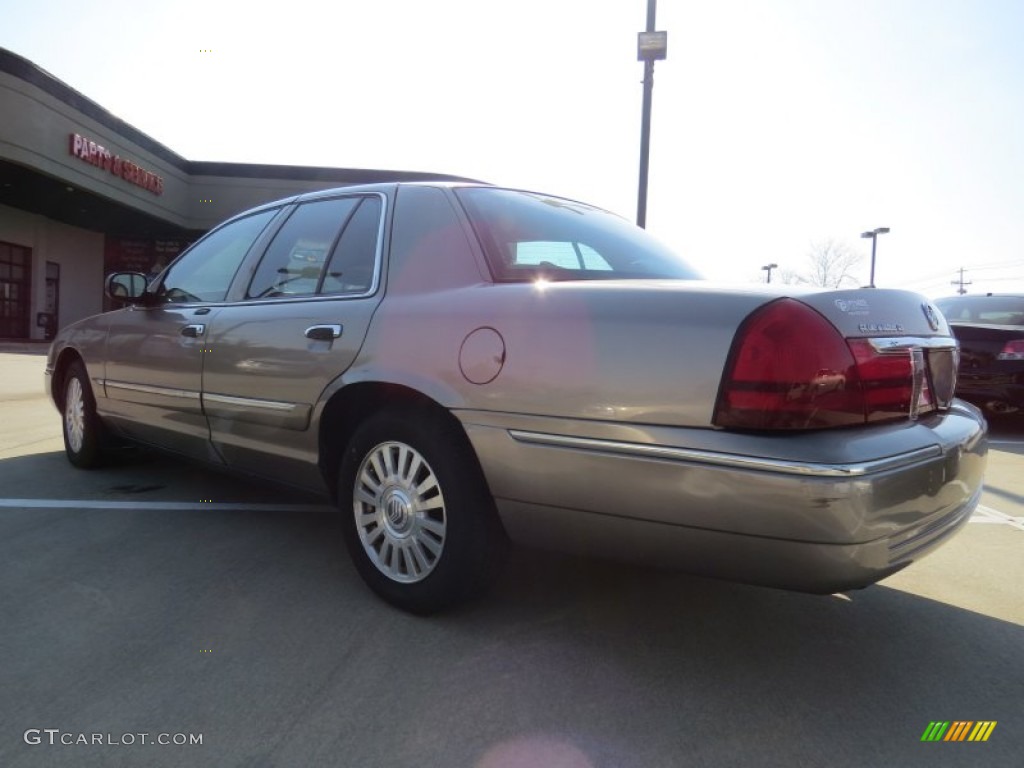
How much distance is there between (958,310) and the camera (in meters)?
8.35

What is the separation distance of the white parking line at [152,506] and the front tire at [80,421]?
75cm

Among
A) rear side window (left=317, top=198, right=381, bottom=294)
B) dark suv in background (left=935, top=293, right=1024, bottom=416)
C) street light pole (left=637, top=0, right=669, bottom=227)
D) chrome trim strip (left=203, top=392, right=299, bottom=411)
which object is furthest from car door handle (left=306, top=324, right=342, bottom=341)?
street light pole (left=637, top=0, right=669, bottom=227)

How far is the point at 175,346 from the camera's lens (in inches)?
152

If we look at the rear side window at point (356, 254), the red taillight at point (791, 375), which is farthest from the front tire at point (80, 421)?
the red taillight at point (791, 375)

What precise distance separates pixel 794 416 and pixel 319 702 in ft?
5.05

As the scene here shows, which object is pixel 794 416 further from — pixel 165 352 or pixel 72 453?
pixel 72 453

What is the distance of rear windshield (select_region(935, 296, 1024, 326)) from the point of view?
784cm

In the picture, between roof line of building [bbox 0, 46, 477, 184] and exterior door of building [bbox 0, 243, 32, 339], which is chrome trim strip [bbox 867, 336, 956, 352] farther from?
exterior door of building [bbox 0, 243, 32, 339]

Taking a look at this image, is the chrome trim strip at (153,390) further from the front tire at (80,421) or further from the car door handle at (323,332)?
the car door handle at (323,332)

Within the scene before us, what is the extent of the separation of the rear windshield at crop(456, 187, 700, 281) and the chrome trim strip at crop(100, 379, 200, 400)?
1791 mm

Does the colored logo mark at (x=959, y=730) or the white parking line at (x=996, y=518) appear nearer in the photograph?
the colored logo mark at (x=959, y=730)

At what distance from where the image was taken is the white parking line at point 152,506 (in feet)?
13.3

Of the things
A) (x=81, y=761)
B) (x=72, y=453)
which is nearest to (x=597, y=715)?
(x=81, y=761)

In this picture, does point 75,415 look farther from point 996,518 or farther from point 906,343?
point 996,518
